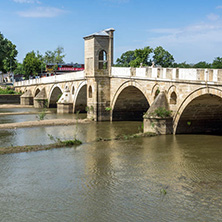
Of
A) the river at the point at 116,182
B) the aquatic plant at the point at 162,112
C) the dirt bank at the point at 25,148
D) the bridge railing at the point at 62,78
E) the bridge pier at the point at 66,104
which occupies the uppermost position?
the bridge railing at the point at 62,78

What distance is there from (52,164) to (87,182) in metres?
2.19

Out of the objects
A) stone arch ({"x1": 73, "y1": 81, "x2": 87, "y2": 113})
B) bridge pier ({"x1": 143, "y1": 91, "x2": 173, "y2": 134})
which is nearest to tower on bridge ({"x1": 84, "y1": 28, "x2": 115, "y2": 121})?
stone arch ({"x1": 73, "y1": 81, "x2": 87, "y2": 113})

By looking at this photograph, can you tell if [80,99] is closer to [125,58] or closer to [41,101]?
[41,101]

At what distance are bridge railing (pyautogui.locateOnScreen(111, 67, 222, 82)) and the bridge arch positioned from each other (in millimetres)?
1206

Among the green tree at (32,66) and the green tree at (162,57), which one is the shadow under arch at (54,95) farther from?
the green tree at (32,66)

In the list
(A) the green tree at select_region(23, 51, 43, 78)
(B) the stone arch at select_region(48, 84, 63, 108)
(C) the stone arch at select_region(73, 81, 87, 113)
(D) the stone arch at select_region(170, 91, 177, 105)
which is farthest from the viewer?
(A) the green tree at select_region(23, 51, 43, 78)

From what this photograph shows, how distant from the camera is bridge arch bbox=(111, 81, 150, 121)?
72.0 feet

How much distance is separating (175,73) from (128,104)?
7727mm

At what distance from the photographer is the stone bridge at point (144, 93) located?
1480 cm

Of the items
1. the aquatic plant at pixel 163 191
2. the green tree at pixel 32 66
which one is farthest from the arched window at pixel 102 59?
the green tree at pixel 32 66

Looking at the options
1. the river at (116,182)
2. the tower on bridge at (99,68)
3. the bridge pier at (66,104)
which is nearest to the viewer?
the river at (116,182)

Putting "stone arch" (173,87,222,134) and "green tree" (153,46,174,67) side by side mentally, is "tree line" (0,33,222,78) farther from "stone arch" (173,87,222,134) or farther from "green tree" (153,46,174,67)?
"stone arch" (173,87,222,134)

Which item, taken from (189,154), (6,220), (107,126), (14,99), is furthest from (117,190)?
(14,99)

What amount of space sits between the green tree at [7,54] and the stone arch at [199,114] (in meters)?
42.5
